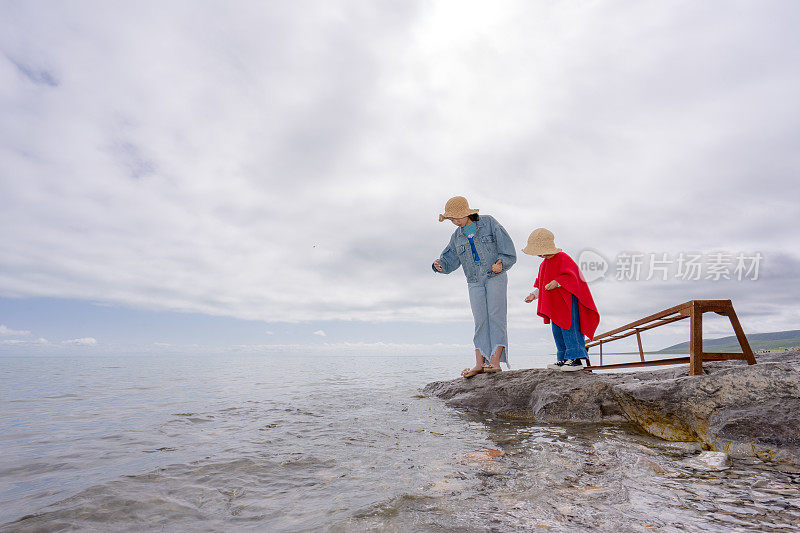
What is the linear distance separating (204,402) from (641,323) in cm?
821

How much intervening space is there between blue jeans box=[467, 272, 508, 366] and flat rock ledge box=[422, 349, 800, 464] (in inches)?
38.0

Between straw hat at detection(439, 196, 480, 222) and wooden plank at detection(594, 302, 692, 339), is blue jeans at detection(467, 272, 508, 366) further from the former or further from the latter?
wooden plank at detection(594, 302, 692, 339)

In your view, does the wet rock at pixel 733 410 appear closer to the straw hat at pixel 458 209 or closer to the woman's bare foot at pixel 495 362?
the woman's bare foot at pixel 495 362

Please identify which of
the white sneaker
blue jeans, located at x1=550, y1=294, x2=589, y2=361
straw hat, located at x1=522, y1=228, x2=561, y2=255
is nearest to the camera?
the white sneaker

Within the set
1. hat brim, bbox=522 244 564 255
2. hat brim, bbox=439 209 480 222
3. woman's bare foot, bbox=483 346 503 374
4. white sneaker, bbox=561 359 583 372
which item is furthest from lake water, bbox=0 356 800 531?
hat brim, bbox=439 209 480 222

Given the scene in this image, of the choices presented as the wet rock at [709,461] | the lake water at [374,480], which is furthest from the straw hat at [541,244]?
the wet rock at [709,461]

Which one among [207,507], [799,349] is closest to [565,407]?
[207,507]

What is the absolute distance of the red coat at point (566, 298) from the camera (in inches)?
248

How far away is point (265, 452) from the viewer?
3779mm

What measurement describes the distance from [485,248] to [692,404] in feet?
13.1

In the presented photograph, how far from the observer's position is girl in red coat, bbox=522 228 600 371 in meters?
6.30

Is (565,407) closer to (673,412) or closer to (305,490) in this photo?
(673,412)

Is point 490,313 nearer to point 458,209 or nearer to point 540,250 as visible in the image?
point 540,250

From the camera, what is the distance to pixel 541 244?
6605mm
